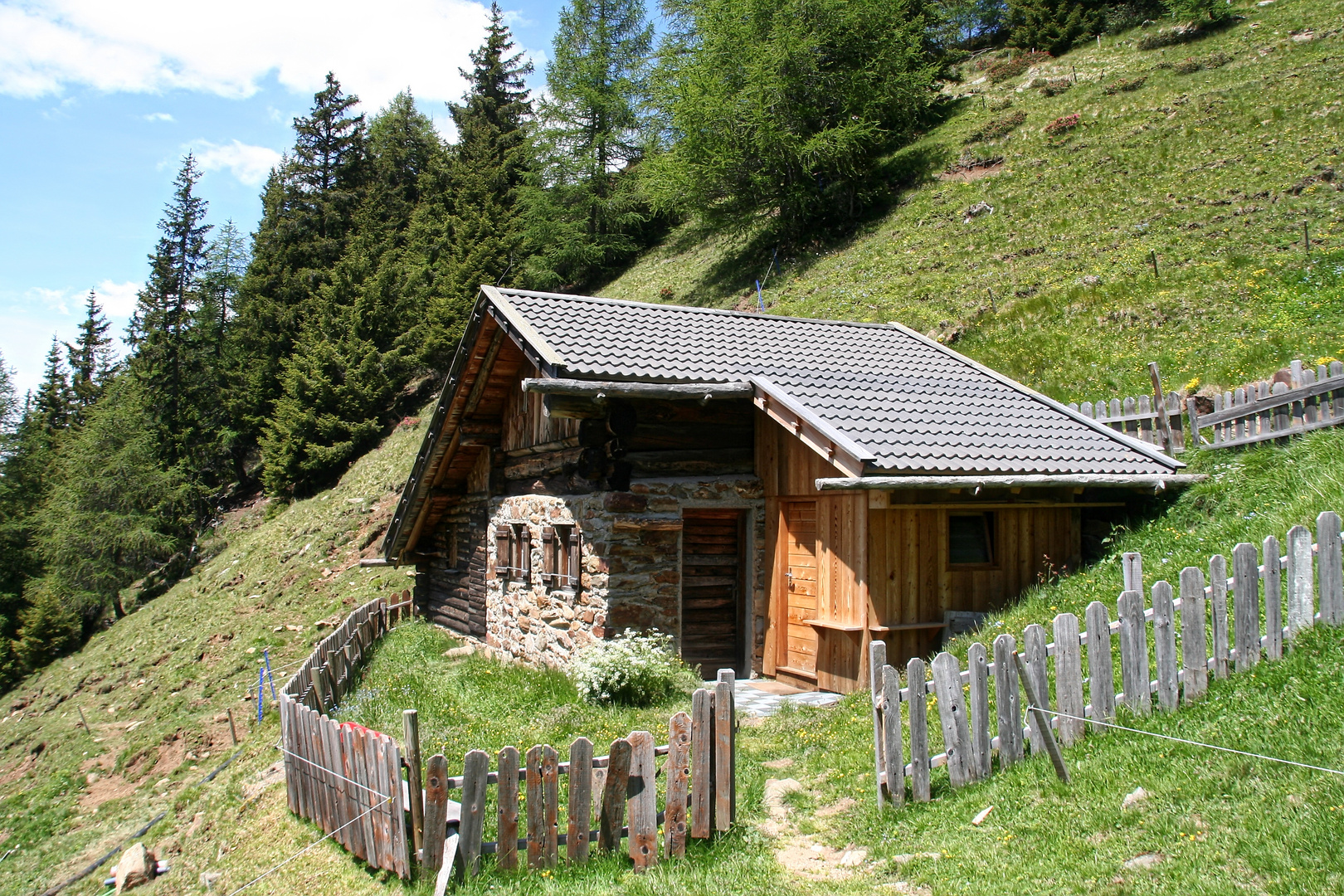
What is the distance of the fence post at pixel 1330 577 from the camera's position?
237 inches

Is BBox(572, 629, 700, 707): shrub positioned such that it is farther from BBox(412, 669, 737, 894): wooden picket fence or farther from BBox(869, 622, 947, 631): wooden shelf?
BBox(412, 669, 737, 894): wooden picket fence

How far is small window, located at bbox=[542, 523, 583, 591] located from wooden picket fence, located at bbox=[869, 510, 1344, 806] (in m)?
6.16

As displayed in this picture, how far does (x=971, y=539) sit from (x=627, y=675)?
4.43m

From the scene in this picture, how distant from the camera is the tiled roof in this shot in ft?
32.3

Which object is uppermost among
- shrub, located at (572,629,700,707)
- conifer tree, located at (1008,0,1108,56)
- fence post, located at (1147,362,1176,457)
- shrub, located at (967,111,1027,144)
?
conifer tree, located at (1008,0,1108,56)

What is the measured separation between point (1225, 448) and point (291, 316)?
3812cm

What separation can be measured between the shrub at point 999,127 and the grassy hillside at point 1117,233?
0.43 metres

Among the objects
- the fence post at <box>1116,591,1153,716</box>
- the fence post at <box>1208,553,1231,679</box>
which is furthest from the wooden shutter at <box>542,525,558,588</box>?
the fence post at <box>1208,553,1231,679</box>

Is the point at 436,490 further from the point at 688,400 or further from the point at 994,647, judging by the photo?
the point at 994,647

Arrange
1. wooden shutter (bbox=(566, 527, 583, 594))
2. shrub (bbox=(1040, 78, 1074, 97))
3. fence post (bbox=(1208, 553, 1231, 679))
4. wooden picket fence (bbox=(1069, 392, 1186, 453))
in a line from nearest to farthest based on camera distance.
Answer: fence post (bbox=(1208, 553, 1231, 679)) < wooden shutter (bbox=(566, 527, 583, 594)) < wooden picket fence (bbox=(1069, 392, 1186, 453)) < shrub (bbox=(1040, 78, 1074, 97))

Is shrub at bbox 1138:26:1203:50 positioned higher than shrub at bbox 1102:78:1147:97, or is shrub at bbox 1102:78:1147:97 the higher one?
shrub at bbox 1138:26:1203:50

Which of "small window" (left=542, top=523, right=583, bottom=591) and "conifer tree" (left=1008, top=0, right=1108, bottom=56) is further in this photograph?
"conifer tree" (left=1008, top=0, right=1108, bottom=56)

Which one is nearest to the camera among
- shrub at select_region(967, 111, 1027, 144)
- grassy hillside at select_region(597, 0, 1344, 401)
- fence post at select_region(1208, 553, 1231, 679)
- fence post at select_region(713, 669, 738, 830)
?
fence post at select_region(713, 669, 738, 830)

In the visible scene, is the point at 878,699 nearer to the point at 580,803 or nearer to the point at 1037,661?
the point at 1037,661
